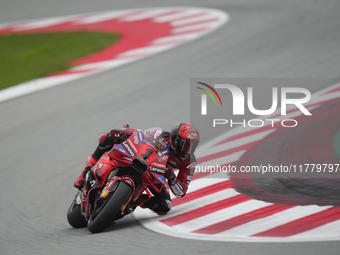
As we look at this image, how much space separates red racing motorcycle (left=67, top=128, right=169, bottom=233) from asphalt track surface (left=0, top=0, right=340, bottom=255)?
24cm

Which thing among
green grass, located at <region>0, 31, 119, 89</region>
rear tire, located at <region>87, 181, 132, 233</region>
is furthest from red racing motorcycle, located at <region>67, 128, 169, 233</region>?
green grass, located at <region>0, 31, 119, 89</region>

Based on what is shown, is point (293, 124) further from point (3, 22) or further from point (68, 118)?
point (3, 22)

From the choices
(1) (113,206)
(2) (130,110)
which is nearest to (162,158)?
(1) (113,206)

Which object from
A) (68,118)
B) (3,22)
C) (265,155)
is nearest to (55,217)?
(265,155)

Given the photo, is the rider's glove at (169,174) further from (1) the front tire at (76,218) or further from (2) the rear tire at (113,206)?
(1) the front tire at (76,218)

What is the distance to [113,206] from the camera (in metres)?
4.48

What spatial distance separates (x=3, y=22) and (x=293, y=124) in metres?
15.1

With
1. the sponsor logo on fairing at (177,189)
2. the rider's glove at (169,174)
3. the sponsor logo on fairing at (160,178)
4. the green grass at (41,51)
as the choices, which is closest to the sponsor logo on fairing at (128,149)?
the sponsor logo on fairing at (160,178)

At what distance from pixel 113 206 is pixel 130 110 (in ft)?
16.3

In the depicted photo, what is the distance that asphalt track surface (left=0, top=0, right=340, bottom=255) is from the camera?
4438 millimetres

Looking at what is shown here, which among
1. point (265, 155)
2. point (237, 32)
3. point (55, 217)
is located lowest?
point (55, 217)

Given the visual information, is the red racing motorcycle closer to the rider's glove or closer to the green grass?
the rider's glove

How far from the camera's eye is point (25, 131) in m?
8.95

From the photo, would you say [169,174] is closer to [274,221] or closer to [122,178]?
[122,178]
